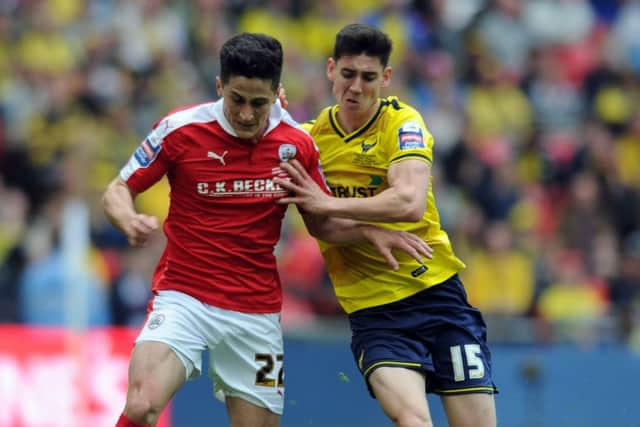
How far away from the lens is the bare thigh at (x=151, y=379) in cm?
722

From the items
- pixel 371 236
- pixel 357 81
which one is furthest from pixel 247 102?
pixel 371 236

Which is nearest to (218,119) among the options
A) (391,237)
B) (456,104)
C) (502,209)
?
(391,237)

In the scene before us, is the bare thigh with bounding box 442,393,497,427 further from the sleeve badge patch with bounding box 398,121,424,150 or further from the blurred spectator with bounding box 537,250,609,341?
the blurred spectator with bounding box 537,250,609,341

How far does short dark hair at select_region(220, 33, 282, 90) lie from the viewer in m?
7.41

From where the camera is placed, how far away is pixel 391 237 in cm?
775

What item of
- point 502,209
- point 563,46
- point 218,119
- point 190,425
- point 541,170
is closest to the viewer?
point 218,119

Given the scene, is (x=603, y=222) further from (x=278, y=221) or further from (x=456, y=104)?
(x=278, y=221)

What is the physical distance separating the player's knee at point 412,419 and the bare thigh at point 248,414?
31.6 inches

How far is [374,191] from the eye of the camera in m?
7.96

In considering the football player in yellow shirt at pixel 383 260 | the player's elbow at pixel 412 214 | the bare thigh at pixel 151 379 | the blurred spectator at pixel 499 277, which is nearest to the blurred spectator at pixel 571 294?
the blurred spectator at pixel 499 277

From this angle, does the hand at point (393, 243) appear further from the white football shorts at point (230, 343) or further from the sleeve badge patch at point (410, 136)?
the white football shorts at point (230, 343)

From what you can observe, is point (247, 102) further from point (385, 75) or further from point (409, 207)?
point (409, 207)

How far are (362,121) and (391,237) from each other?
2.38 ft

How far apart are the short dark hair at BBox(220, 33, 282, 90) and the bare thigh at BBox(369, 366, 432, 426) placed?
67.6 inches
